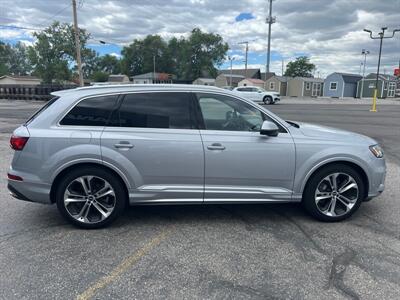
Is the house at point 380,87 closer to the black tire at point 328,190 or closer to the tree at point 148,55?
the tree at point 148,55

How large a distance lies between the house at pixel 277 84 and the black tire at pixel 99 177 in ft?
205

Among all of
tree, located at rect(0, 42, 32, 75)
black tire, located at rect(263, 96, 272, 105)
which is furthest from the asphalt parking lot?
tree, located at rect(0, 42, 32, 75)

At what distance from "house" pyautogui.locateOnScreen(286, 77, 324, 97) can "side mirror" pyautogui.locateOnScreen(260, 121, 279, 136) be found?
6146 cm

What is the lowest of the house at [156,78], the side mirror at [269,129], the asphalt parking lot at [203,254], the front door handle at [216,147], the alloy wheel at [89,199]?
the asphalt parking lot at [203,254]

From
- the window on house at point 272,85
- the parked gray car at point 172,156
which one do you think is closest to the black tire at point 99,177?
the parked gray car at point 172,156

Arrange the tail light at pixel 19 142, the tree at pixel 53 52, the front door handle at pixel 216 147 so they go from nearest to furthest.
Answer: the tail light at pixel 19 142
the front door handle at pixel 216 147
the tree at pixel 53 52

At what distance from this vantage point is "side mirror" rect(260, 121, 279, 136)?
12.4 feet

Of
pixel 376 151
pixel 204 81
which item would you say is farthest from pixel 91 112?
pixel 204 81

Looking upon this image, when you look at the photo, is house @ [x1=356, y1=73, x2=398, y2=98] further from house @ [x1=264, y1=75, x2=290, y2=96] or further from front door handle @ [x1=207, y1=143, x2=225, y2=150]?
front door handle @ [x1=207, y1=143, x2=225, y2=150]

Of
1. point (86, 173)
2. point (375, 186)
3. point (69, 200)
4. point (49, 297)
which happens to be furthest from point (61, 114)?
point (375, 186)

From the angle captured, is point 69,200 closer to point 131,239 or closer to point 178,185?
point 131,239

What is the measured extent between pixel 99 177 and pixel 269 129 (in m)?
2.06

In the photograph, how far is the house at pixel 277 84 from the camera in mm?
63500

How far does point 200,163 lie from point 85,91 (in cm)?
166
